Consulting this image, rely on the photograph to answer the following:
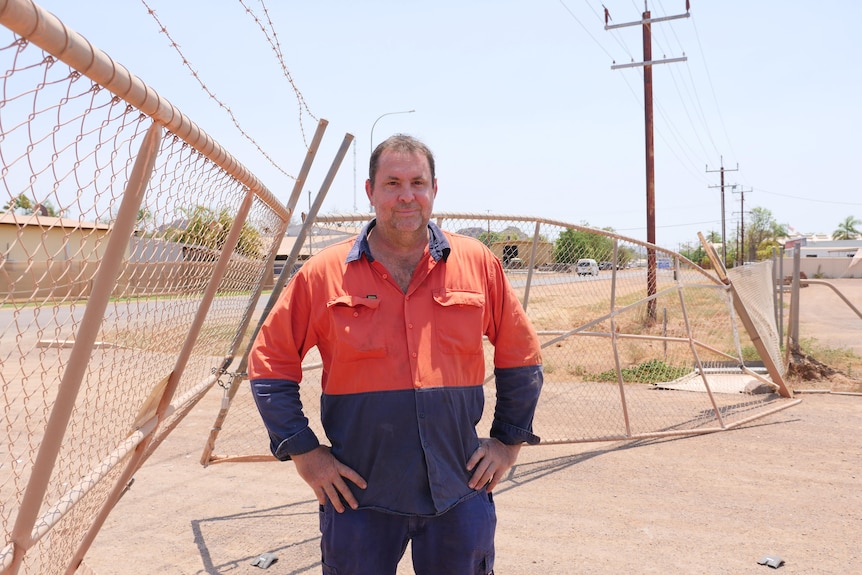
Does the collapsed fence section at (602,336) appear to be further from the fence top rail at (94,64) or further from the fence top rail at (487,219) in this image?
the fence top rail at (94,64)

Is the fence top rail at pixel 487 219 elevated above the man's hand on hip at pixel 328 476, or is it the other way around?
the fence top rail at pixel 487 219

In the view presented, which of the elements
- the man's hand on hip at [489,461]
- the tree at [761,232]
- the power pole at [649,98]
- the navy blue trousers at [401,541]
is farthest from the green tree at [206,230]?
the tree at [761,232]

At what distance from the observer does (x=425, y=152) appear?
2.78 meters

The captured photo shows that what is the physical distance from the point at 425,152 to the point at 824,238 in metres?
120

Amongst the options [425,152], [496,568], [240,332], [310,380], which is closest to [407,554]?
[496,568]

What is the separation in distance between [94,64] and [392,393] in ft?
4.70

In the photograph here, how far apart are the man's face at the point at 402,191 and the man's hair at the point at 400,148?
0.06ft

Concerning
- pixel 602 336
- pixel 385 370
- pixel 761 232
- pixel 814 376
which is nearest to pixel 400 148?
pixel 385 370

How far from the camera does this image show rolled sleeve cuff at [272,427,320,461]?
99.4 inches

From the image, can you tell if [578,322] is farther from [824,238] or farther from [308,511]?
[824,238]

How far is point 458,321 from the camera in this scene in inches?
105

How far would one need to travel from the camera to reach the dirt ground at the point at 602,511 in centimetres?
430

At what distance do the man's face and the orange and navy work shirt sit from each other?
0.44 feet

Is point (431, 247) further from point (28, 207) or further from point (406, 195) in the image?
point (28, 207)
